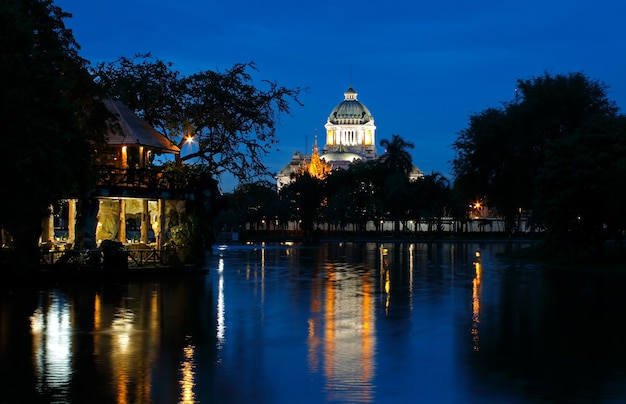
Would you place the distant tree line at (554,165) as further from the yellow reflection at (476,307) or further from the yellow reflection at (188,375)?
the yellow reflection at (188,375)

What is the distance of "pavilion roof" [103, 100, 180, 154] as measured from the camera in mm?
Answer: 40094

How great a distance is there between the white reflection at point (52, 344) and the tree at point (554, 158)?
27.8 m

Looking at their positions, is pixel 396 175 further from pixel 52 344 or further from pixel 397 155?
pixel 52 344

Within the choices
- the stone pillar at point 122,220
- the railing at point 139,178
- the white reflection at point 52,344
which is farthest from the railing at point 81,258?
the white reflection at point 52,344

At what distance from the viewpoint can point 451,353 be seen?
16172 mm

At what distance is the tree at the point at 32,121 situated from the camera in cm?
2188

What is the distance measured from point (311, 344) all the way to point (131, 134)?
25.0 m

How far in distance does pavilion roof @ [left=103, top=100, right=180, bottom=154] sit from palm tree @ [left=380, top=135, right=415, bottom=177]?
82948mm

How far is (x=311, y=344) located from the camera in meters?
17.2

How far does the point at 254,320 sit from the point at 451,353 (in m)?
6.34

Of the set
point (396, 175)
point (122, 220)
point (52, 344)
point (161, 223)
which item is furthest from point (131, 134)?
point (396, 175)

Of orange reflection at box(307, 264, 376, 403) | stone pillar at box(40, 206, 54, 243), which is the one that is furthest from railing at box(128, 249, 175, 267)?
orange reflection at box(307, 264, 376, 403)

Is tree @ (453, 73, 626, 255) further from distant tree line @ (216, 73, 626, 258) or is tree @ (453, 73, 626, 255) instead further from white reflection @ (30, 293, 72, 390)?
white reflection @ (30, 293, 72, 390)

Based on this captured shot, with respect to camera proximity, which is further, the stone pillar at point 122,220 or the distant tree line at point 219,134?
the stone pillar at point 122,220
